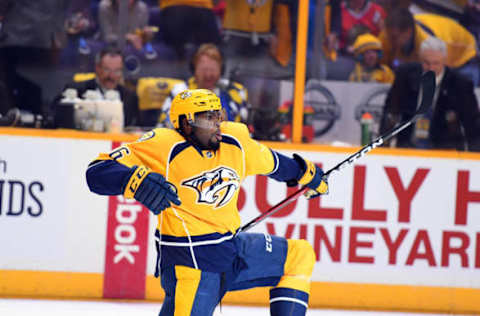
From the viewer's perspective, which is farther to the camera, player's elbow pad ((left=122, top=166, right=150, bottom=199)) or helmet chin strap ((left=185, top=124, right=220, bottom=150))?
helmet chin strap ((left=185, top=124, right=220, bottom=150))

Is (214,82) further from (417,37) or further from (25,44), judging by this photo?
(417,37)

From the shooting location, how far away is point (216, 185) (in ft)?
11.1

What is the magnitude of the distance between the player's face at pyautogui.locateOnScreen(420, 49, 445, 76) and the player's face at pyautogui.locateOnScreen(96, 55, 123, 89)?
6.77ft

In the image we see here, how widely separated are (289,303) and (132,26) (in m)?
2.81

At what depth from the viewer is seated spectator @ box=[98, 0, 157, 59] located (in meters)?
5.65

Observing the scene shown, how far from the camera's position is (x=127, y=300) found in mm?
5309

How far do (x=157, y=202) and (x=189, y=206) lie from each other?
1.03 ft

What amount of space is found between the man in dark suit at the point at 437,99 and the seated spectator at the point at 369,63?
94mm

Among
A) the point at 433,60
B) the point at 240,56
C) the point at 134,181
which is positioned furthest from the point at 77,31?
the point at 134,181

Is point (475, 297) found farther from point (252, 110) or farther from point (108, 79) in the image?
point (108, 79)

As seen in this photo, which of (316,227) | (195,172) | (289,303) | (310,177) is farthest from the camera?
(316,227)

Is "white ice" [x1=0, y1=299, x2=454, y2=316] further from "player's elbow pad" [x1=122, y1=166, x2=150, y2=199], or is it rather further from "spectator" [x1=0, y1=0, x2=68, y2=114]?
"player's elbow pad" [x1=122, y1=166, x2=150, y2=199]

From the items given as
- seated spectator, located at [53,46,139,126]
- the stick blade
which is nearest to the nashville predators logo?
the stick blade

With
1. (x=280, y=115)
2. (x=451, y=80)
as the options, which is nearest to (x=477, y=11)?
(x=451, y=80)
